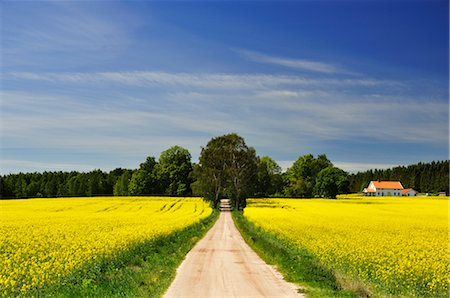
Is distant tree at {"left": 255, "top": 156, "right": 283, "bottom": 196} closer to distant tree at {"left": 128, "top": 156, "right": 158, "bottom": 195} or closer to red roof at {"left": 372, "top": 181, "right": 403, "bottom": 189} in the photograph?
distant tree at {"left": 128, "top": 156, "right": 158, "bottom": 195}

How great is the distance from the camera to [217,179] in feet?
278

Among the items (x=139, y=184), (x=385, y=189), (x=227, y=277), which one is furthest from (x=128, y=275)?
(x=385, y=189)

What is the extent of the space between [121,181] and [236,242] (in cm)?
11682

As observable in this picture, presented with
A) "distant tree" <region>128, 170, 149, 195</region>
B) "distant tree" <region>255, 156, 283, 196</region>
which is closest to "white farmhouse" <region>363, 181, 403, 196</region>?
"distant tree" <region>255, 156, 283, 196</region>

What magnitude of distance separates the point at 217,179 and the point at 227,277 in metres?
67.2

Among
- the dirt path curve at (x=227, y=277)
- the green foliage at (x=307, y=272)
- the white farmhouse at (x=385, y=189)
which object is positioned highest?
the white farmhouse at (x=385, y=189)

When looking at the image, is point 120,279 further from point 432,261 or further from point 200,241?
point 200,241

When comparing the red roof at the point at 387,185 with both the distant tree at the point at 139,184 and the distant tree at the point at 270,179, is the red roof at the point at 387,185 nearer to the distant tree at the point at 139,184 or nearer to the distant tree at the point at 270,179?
the distant tree at the point at 270,179

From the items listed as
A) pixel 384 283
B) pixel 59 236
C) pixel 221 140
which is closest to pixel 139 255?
pixel 59 236

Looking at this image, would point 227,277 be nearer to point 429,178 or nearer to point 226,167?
point 226,167

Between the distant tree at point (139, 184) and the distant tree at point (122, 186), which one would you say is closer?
the distant tree at point (139, 184)

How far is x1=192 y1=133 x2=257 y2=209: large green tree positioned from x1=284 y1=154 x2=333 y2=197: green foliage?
180 feet

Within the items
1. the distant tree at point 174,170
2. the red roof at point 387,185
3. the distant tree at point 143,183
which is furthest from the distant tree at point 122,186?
the red roof at point 387,185

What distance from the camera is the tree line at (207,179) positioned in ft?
277
